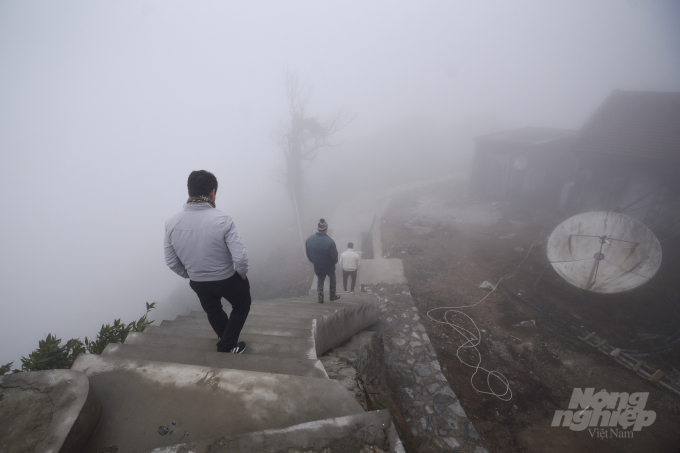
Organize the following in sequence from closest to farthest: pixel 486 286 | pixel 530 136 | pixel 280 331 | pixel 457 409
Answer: pixel 280 331
pixel 457 409
pixel 486 286
pixel 530 136

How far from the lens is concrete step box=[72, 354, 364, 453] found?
63.7 inches

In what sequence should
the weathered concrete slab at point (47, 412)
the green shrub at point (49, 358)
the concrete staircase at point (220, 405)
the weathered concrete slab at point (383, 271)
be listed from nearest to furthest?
the weathered concrete slab at point (47, 412), the concrete staircase at point (220, 405), the green shrub at point (49, 358), the weathered concrete slab at point (383, 271)

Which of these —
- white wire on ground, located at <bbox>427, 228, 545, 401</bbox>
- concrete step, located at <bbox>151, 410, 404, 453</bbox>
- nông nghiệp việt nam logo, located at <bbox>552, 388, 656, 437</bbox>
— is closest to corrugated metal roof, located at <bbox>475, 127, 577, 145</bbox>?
white wire on ground, located at <bbox>427, 228, 545, 401</bbox>

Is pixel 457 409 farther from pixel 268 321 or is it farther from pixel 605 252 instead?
pixel 605 252

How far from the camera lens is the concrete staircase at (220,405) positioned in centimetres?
152

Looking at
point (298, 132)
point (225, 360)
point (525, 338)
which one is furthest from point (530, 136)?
point (225, 360)

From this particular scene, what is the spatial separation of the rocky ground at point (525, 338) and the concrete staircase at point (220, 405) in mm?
2967

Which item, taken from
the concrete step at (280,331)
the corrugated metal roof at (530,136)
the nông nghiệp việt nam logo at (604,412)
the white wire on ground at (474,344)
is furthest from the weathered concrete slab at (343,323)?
the corrugated metal roof at (530,136)

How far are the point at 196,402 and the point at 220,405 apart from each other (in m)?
0.17

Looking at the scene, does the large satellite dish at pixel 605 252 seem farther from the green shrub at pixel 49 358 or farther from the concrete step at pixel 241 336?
the green shrub at pixel 49 358

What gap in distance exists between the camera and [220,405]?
1.77 meters

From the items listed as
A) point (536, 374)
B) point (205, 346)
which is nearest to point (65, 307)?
point (205, 346)

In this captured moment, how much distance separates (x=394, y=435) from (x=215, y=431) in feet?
3.43

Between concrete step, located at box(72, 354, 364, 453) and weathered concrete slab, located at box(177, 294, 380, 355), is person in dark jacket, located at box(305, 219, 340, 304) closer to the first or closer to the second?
weathered concrete slab, located at box(177, 294, 380, 355)
